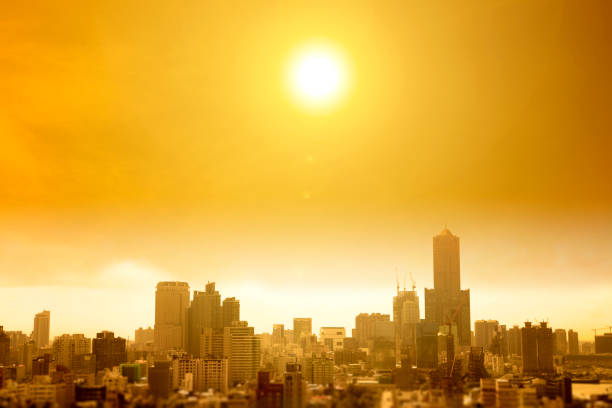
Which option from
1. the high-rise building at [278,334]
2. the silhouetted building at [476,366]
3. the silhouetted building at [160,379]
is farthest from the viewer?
the high-rise building at [278,334]

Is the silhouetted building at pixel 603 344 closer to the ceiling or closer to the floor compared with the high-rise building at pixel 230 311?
closer to the floor

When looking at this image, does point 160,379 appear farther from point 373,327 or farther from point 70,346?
point 373,327

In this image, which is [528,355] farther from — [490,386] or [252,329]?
[490,386]

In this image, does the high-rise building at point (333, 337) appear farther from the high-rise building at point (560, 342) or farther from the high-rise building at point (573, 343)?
the high-rise building at point (573, 343)

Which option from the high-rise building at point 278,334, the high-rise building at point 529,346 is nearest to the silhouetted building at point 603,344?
the high-rise building at point 529,346

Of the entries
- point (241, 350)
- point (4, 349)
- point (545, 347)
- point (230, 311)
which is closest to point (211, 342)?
point (241, 350)

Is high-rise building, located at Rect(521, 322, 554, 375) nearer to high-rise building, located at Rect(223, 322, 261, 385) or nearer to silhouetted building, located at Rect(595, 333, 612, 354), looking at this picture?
silhouetted building, located at Rect(595, 333, 612, 354)
